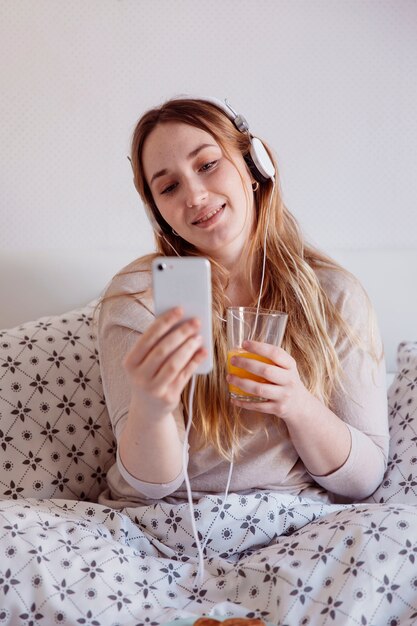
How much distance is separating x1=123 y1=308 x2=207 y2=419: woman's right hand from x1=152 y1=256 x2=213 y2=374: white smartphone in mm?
16

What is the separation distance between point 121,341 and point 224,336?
7.6 inches

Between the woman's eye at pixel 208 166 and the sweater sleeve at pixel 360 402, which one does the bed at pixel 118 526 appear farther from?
the woman's eye at pixel 208 166

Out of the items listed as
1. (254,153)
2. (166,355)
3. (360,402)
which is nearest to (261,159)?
(254,153)

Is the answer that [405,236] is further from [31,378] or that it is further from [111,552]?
[111,552]

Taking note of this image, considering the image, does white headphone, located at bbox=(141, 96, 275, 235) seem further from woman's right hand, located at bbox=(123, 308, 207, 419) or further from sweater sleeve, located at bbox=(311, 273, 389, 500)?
woman's right hand, located at bbox=(123, 308, 207, 419)

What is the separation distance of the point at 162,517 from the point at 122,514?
7 cm

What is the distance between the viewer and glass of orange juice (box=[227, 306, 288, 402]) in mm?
1251

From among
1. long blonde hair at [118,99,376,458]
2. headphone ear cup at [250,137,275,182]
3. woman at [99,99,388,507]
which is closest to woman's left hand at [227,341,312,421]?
woman at [99,99,388,507]

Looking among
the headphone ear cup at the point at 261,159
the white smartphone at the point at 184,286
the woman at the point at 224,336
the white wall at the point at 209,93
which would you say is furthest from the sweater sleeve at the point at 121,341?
the white wall at the point at 209,93

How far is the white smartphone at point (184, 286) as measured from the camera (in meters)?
1.04

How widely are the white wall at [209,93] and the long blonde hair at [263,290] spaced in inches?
20.2

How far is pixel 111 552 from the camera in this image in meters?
1.25

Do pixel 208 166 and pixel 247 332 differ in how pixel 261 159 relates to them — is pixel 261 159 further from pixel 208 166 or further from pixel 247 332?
pixel 247 332

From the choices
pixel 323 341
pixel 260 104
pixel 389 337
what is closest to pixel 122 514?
pixel 323 341
